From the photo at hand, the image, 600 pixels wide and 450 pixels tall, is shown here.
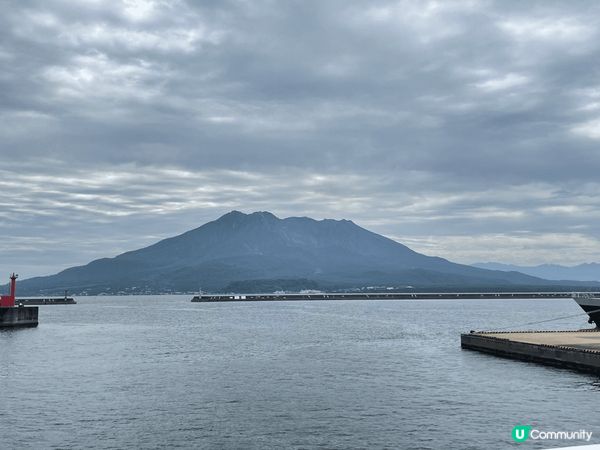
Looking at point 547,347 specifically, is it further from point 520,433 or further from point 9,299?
point 9,299

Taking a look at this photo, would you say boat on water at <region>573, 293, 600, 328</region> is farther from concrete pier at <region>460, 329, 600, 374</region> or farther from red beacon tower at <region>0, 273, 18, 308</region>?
red beacon tower at <region>0, 273, 18, 308</region>

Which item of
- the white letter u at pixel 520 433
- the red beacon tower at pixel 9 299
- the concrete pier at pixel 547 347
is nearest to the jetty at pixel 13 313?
the red beacon tower at pixel 9 299

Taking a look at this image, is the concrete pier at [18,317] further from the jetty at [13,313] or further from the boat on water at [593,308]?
the boat on water at [593,308]

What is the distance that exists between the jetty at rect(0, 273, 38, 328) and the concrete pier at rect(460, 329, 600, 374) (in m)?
94.7

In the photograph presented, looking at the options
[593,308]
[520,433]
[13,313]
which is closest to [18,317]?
[13,313]

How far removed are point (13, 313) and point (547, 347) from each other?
110611mm

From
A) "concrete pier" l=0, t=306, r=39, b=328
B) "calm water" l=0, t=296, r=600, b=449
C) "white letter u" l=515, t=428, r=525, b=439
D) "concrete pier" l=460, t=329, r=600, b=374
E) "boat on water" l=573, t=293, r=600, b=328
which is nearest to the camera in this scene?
"white letter u" l=515, t=428, r=525, b=439

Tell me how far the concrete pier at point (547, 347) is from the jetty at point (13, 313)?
9470 cm

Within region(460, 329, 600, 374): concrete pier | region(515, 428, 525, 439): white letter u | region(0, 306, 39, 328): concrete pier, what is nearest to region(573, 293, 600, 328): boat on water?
region(460, 329, 600, 374): concrete pier

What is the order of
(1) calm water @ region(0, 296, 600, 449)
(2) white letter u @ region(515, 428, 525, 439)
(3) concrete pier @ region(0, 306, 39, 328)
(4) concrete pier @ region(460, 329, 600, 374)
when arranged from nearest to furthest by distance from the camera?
(2) white letter u @ region(515, 428, 525, 439) < (1) calm water @ region(0, 296, 600, 449) < (4) concrete pier @ region(460, 329, 600, 374) < (3) concrete pier @ region(0, 306, 39, 328)

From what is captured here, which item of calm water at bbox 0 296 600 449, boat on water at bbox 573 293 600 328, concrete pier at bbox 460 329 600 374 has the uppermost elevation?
boat on water at bbox 573 293 600 328

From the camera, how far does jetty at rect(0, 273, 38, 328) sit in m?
124

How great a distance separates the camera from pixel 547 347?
64.9 meters

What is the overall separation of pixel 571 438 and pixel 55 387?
43577 millimetres
